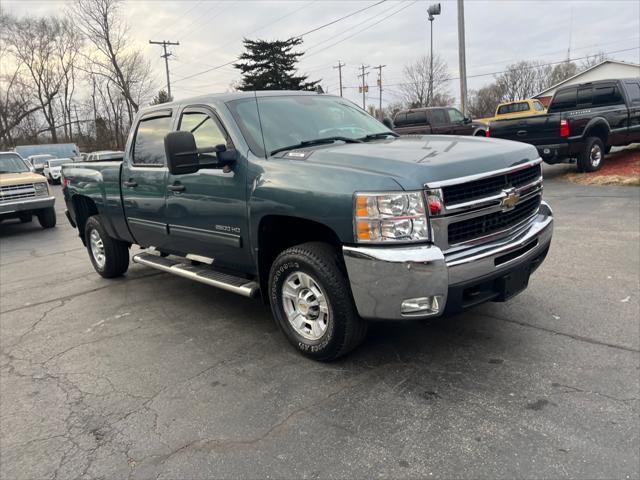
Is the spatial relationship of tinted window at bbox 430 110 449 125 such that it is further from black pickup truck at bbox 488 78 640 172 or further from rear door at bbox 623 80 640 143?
rear door at bbox 623 80 640 143

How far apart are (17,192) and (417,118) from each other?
12973 millimetres

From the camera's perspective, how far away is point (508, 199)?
Result: 341 cm

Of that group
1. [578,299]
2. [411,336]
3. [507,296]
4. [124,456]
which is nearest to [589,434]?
[507,296]

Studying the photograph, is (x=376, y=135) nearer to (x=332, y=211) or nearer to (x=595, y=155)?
(x=332, y=211)

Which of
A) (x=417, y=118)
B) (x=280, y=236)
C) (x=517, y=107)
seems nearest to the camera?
(x=280, y=236)

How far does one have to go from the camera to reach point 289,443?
2.75 m

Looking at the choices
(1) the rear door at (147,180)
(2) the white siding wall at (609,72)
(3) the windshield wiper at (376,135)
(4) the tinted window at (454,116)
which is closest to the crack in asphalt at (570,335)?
(3) the windshield wiper at (376,135)

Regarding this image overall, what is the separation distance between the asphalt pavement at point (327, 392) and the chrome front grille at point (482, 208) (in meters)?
0.90

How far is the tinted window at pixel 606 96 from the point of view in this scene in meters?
12.7

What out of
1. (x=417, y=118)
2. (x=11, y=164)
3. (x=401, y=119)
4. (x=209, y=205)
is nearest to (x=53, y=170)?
(x=11, y=164)

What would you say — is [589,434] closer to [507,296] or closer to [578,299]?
[507,296]

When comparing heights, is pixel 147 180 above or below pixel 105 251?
above

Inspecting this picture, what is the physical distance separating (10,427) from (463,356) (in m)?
3.01

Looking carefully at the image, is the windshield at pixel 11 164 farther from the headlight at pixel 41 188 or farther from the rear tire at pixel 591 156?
the rear tire at pixel 591 156
